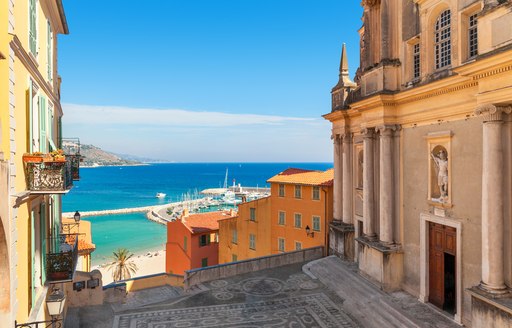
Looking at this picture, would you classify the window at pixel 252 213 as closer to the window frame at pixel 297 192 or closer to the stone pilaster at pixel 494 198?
the window frame at pixel 297 192

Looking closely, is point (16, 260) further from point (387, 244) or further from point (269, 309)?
point (387, 244)

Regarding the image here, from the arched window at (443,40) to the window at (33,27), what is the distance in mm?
13247

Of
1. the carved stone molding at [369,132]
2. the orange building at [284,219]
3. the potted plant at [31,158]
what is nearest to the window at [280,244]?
the orange building at [284,219]

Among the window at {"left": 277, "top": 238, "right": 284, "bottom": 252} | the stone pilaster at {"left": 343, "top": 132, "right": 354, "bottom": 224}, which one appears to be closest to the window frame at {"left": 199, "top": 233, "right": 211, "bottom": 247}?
the window at {"left": 277, "top": 238, "right": 284, "bottom": 252}

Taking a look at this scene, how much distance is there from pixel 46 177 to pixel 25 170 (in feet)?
1.62

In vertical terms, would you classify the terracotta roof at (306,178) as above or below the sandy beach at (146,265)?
above

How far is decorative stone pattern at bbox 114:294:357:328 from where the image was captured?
13719 mm

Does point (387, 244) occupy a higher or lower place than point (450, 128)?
lower

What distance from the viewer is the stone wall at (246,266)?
18141 mm

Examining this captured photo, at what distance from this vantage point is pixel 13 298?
24.9 ft

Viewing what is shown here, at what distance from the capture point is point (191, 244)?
34062 millimetres

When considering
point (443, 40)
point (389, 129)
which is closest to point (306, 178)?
point (389, 129)

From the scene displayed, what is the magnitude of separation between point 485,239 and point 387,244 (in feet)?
17.7

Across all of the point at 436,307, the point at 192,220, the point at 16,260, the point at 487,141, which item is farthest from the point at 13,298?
the point at 192,220
